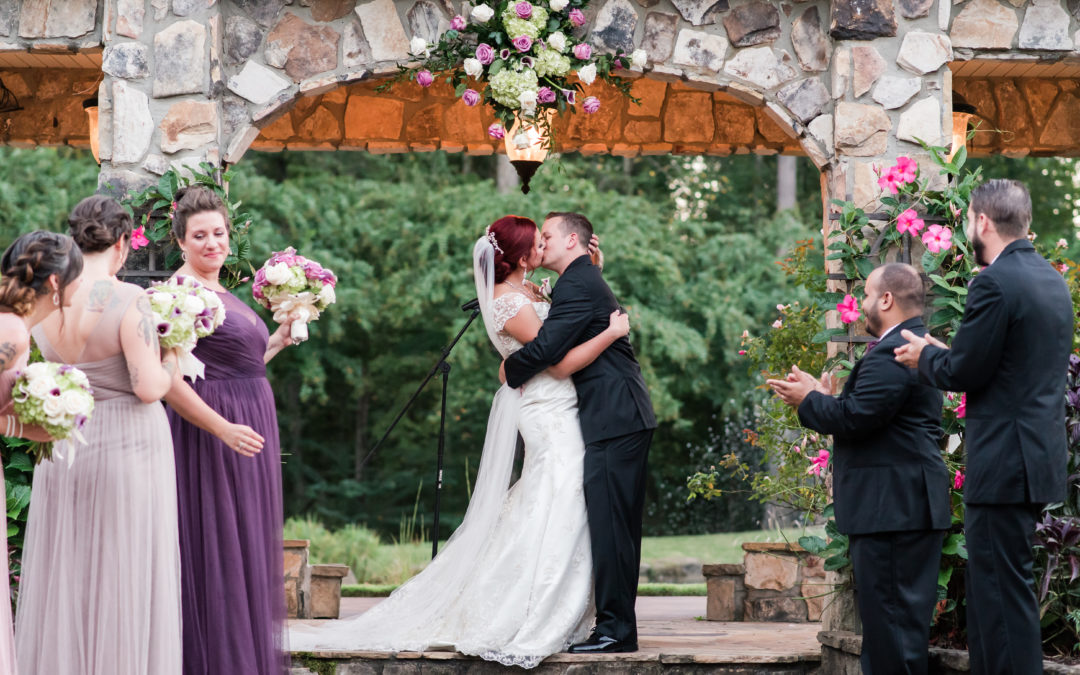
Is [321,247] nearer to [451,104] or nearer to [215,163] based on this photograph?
[451,104]

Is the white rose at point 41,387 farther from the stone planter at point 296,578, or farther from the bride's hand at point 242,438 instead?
the stone planter at point 296,578

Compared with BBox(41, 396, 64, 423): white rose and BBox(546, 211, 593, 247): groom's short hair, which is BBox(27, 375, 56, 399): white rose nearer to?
BBox(41, 396, 64, 423): white rose

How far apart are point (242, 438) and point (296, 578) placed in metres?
3.03

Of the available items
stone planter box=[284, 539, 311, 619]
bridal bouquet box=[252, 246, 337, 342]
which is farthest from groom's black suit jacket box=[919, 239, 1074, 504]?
stone planter box=[284, 539, 311, 619]

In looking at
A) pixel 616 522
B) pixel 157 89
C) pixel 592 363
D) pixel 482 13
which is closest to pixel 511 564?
pixel 616 522

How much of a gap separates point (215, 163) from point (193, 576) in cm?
194

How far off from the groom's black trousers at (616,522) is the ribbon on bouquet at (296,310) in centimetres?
126

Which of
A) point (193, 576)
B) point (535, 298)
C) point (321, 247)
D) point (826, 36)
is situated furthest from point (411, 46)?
point (321, 247)

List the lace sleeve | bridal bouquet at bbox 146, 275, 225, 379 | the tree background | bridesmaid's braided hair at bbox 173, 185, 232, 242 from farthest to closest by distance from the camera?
the tree background → the lace sleeve → bridesmaid's braided hair at bbox 173, 185, 232, 242 → bridal bouquet at bbox 146, 275, 225, 379

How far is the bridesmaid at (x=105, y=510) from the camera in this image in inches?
155

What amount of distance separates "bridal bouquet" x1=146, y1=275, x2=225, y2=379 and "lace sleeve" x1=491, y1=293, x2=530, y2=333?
1426 millimetres

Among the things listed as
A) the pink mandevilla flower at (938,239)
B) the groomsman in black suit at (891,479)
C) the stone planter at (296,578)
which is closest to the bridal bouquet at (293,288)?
the groomsman in black suit at (891,479)

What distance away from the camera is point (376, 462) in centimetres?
1656

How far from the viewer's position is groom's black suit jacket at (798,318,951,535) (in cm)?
431
